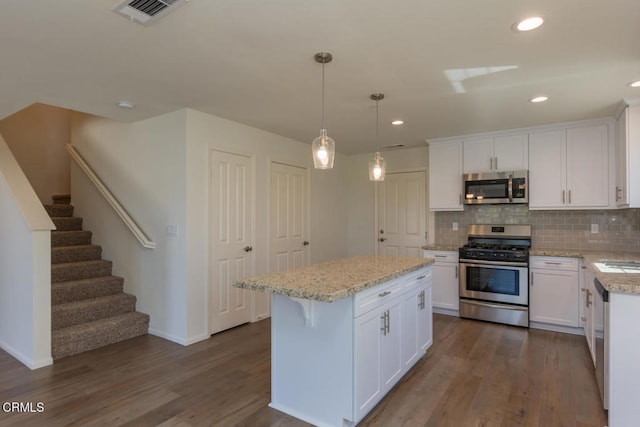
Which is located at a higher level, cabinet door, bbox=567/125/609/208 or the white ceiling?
the white ceiling

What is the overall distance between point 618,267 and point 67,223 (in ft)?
20.0

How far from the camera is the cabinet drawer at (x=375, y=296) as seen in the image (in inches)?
84.8

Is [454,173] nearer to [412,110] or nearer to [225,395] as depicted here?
[412,110]

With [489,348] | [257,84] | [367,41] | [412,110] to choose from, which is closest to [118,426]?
[257,84]

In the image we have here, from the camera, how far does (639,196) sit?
3.34m

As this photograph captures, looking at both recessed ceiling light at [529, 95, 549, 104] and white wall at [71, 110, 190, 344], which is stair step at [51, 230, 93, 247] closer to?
white wall at [71, 110, 190, 344]

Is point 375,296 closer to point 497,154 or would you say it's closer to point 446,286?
point 446,286

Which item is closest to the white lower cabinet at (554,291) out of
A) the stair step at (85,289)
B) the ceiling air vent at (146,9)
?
the ceiling air vent at (146,9)

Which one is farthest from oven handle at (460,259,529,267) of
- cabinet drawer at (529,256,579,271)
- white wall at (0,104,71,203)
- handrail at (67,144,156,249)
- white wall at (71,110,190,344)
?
white wall at (0,104,71,203)

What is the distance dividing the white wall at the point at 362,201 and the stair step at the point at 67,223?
4.09m

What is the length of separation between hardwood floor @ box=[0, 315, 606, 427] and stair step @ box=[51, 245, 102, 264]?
1.21m

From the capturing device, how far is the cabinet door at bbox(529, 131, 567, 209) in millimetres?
4152

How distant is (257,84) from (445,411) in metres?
2.80

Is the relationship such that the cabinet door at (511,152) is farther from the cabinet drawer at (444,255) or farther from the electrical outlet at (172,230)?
the electrical outlet at (172,230)
